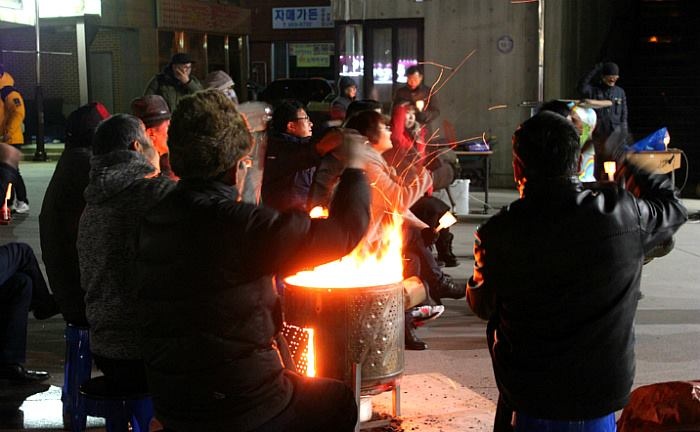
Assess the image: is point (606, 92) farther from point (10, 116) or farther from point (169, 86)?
point (10, 116)

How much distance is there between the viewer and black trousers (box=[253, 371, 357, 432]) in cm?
304

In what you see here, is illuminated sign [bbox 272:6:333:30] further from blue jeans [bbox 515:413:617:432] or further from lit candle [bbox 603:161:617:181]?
blue jeans [bbox 515:413:617:432]

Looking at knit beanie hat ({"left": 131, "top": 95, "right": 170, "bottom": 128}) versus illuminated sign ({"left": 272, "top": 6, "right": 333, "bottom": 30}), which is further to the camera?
illuminated sign ({"left": 272, "top": 6, "right": 333, "bottom": 30})

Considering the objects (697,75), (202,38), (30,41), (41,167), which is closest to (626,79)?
(697,75)

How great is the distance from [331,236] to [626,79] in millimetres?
16854

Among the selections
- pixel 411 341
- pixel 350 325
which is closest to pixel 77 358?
pixel 350 325

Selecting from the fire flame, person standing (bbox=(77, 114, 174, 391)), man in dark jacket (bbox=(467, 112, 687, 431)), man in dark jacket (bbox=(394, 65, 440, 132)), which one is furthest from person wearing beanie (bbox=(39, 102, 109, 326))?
man in dark jacket (bbox=(394, 65, 440, 132))

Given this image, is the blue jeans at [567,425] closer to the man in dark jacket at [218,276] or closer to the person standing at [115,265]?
the man in dark jacket at [218,276]

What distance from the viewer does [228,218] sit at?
286cm

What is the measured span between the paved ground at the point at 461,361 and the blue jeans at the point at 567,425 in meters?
2.09

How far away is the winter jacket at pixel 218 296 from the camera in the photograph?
2.86 metres

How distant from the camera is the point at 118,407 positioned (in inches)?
165

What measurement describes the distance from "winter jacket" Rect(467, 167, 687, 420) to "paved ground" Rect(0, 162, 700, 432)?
2.22 metres

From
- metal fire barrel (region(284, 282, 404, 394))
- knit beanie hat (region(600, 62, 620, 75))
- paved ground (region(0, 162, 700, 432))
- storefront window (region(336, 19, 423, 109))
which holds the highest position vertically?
storefront window (region(336, 19, 423, 109))
